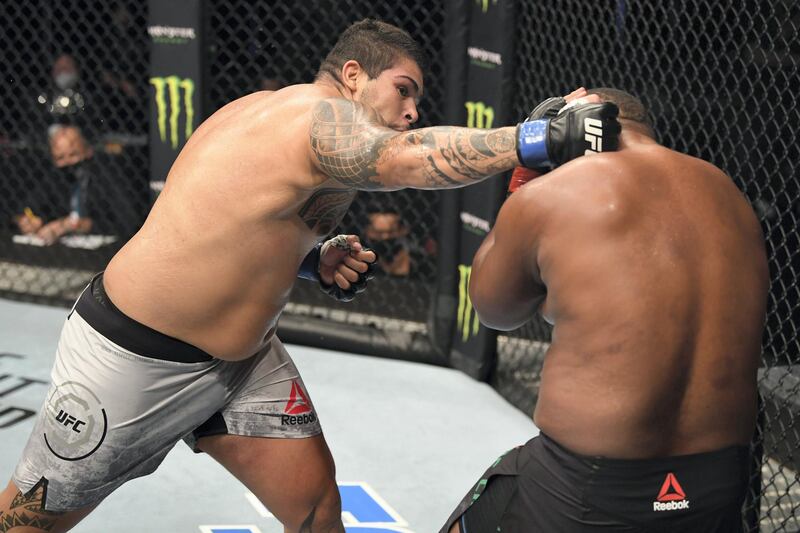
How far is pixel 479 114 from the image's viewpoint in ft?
12.5

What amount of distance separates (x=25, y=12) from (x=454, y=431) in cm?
401

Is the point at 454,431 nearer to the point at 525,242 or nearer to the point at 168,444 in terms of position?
the point at 168,444

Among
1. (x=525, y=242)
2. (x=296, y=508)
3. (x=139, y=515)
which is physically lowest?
(x=139, y=515)

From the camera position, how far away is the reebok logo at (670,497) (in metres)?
1.58

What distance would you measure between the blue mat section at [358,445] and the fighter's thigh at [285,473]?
2.07ft

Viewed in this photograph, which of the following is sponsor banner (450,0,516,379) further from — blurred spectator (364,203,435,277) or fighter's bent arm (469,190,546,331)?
fighter's bent arm (469,190,546,331)

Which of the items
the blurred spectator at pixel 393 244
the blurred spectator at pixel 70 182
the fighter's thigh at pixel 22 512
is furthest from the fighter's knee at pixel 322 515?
the blurred spectator at pixel 70 182

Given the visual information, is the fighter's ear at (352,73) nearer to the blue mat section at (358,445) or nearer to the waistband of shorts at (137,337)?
the waistband of shorts at (137,337)

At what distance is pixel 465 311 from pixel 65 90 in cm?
285

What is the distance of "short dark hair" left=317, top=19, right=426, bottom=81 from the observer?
2.08 metres

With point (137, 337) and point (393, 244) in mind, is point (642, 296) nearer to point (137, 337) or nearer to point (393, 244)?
point (137, 337)

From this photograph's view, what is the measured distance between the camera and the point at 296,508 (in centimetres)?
214

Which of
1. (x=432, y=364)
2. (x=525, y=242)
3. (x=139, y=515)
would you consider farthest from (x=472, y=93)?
(x=525, y=242)

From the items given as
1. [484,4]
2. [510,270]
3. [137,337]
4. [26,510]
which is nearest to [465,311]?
[484,4]
